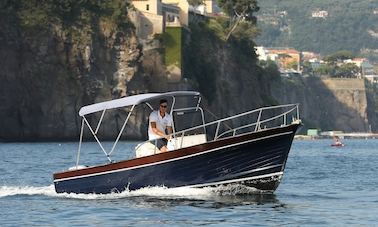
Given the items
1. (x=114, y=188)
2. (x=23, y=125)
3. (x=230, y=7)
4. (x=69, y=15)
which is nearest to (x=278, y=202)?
(x=114, y=188)

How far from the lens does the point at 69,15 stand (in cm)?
11681

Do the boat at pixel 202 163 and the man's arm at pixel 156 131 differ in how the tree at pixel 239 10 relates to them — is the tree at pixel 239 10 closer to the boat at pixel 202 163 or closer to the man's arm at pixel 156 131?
the boat at pixel 202 163

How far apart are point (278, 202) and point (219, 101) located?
10285 cm

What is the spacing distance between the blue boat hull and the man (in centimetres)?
74

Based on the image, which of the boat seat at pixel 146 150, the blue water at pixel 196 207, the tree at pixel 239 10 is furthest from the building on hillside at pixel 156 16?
the boat seat at pixel 146 150

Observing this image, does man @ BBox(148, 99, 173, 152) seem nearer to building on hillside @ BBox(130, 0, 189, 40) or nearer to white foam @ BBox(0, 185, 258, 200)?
white foam @ BBox(0, 185, 258, 200)

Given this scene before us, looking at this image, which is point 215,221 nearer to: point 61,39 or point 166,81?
point 61,39

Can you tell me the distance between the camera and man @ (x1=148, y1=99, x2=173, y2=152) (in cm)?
3412

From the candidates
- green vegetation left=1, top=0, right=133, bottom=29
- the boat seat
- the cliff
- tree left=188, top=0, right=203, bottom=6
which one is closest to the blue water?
the boat seat

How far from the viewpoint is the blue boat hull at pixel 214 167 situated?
33375mm

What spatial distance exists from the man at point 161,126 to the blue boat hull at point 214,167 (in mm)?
736

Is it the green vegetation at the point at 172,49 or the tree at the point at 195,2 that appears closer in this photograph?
the green vegetation at the point at 172,49

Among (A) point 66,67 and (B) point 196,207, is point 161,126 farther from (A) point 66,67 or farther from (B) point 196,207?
(A) point 66,67

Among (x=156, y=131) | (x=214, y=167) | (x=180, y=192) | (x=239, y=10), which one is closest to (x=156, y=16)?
(x=239, y=10)
